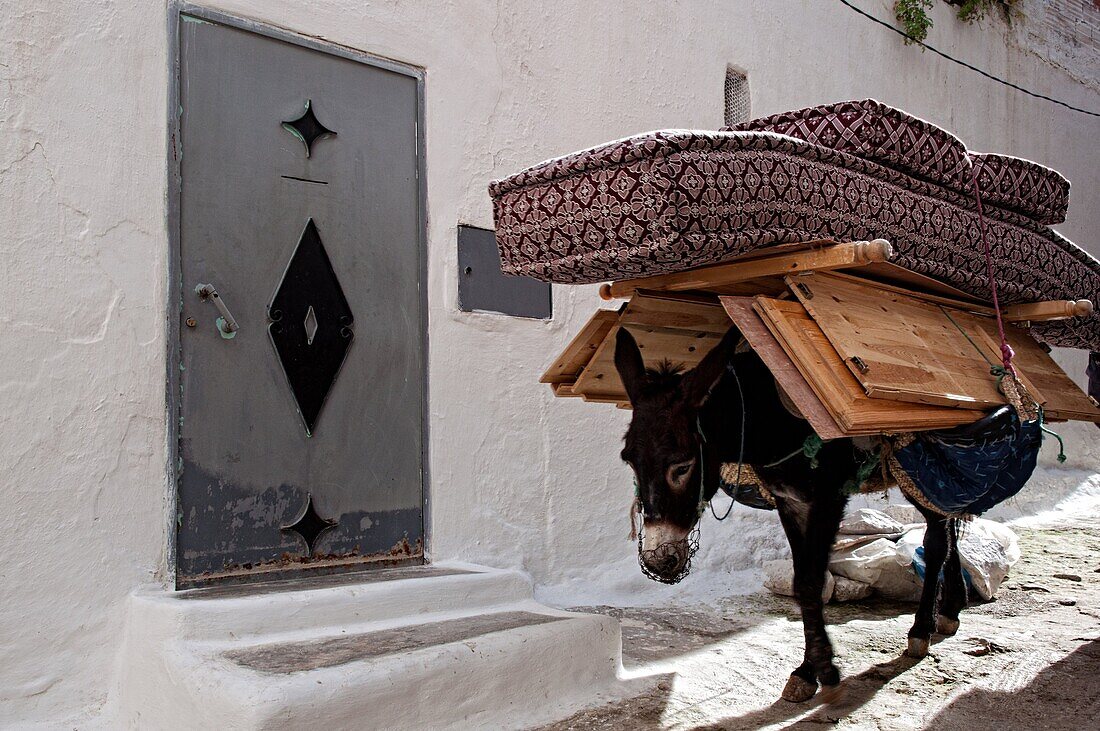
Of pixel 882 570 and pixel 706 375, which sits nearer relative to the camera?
pixel 706 375

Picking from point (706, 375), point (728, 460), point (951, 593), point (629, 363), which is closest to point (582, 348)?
point (629, 363)

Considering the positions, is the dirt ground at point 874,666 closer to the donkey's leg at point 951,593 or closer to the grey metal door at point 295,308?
the donkey's leg at point 951,593

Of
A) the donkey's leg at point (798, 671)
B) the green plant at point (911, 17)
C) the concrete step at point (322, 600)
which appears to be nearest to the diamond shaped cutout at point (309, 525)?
the concrete step at point (322, 600)

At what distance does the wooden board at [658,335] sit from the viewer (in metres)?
3.19

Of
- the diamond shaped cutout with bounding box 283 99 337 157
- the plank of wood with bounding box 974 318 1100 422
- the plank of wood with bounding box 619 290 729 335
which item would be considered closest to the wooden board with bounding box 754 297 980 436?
the plank of wood with bounding box 619 290 729 335

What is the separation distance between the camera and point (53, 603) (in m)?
2.98

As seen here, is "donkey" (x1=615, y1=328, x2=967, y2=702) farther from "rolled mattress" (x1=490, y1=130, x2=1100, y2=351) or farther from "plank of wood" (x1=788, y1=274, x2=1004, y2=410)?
"rolled mattress" (x1=490, y1=130, x2=1100, y2=351)

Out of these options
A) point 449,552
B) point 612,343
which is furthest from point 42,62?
point 449,552

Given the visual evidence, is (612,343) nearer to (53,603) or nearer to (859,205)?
(859,205)

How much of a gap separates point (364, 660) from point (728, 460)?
4.58 feet

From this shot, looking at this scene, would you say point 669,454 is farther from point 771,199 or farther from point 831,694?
point 831,694

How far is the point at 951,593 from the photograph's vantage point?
13.7 ft

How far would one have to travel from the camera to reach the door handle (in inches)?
135

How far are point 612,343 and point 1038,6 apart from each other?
344 inches
